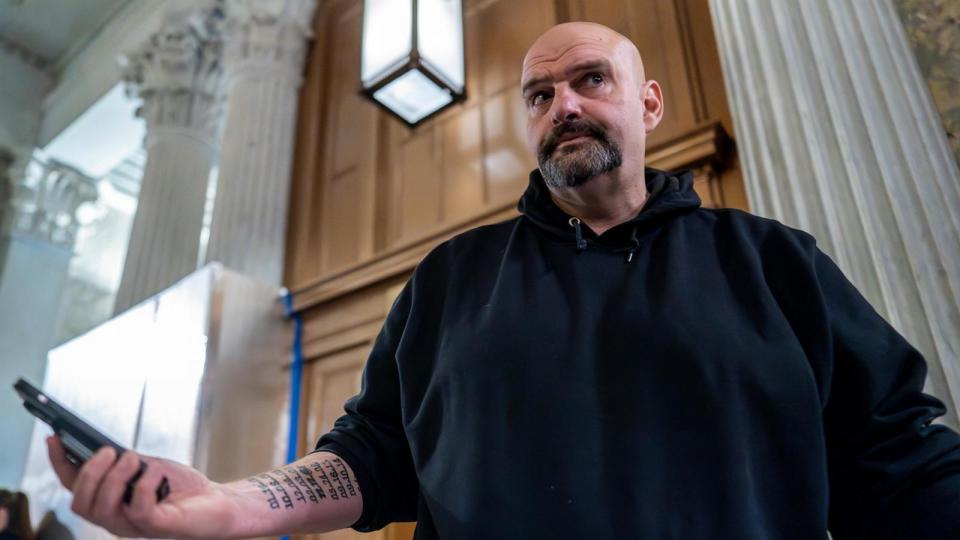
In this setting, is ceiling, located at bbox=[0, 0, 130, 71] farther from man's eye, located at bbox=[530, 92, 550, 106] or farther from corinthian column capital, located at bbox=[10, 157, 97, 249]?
man's eye, located at bbox=[530, 92, 550, 106]

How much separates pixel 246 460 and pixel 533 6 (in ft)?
7.99

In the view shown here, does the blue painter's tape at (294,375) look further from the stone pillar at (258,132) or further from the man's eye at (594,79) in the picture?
the man's eye at (594,79)

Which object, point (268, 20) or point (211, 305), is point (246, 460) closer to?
point (211, 305)

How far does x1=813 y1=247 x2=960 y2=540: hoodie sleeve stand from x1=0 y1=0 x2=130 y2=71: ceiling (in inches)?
275

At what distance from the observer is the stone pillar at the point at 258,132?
3.80 metres

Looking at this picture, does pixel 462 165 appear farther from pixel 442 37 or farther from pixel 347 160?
pixel 347 160

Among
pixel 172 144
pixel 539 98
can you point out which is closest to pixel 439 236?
pixel 539 98

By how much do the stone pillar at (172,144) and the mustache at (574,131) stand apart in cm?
377

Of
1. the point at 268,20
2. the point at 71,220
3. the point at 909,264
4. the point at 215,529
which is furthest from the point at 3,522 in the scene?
the point at 71,220

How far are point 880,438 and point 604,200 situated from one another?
52 cm

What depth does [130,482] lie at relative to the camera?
71 centimetres

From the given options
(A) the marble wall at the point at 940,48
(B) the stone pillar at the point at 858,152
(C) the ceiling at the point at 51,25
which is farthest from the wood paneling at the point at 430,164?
(C) the ceiling at the point at 51,25

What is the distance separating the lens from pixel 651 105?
4.63 ft

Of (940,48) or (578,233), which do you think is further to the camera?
(940,48)
